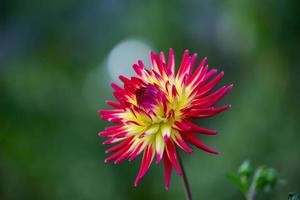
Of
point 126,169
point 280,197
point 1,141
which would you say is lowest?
point 280,197

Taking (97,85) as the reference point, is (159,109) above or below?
below

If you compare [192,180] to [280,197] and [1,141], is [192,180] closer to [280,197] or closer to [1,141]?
[280,197]

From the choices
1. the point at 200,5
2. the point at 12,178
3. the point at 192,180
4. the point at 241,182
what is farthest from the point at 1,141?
the point at 241,182

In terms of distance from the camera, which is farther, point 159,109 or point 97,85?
point 97,85

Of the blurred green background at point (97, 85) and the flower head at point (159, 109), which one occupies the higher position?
the blurred green background at point (97, 85)
